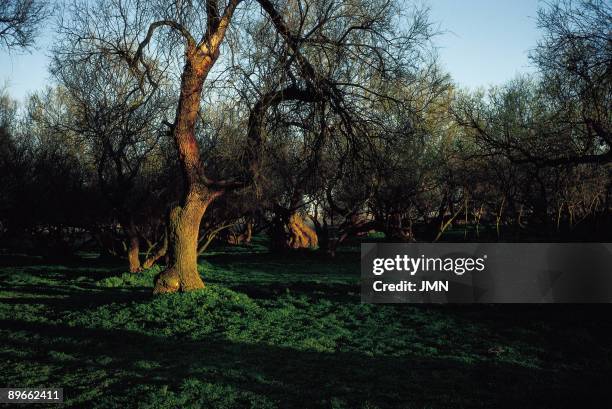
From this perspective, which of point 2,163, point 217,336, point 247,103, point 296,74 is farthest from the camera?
point 2,163

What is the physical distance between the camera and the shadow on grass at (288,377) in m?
6.03

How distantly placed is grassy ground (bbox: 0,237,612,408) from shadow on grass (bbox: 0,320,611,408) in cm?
2

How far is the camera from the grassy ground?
6.19 metres

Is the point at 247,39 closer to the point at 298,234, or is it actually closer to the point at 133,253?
the point at 133,253

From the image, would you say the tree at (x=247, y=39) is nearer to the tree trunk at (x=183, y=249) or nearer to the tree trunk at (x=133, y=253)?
the tree trunk at (x=183, y=249)

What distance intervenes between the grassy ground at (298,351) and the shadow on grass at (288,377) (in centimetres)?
2

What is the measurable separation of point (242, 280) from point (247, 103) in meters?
8.45

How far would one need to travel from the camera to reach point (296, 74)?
11055 mm

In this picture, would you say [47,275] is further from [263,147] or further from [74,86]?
[263,147]

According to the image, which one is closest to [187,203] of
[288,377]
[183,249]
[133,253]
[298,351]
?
[183,249]

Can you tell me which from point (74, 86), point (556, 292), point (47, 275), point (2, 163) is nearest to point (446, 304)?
point (556, 292)

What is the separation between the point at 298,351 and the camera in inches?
327

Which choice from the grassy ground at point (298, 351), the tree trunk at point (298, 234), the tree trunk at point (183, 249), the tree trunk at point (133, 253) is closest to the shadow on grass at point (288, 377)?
the grassy ground at point (298, 351)

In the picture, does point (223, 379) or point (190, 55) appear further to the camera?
point (190, 55)
